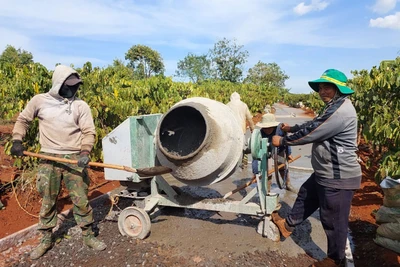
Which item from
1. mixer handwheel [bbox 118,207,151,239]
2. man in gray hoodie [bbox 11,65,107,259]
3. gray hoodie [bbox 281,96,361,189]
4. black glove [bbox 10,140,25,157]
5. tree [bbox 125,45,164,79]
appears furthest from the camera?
tree [bbox 125,45,164,79]

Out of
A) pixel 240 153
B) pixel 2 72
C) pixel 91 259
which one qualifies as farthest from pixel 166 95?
pixel 91 259

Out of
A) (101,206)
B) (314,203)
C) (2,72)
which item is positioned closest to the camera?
(314,203)

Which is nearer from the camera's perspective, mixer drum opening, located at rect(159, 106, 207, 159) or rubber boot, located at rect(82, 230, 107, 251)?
rubber boot, located at rect(82, 230, 107, 251)

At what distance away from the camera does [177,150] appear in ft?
13.0

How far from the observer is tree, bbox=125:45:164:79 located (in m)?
49.4

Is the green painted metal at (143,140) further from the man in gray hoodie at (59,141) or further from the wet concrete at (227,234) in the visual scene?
the wet concrete at (227,234)

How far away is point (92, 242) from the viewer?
11.4 ft

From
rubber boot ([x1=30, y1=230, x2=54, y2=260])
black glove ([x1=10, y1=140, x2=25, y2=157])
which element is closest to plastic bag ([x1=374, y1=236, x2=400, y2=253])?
rubber boot ([x1=30, y1=230, x2=54, y2=260])

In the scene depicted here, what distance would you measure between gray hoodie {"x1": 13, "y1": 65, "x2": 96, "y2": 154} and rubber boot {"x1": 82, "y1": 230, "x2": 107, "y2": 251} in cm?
91

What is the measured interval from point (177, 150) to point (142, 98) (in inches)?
135

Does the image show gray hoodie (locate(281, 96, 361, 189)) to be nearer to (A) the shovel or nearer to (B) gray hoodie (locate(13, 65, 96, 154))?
(A) the shovel

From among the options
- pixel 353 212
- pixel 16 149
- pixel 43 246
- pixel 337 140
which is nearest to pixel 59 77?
pixel 16 149

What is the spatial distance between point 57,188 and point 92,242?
2.25 ft

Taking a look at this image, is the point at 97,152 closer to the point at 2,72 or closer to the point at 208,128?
the point at 2,72
